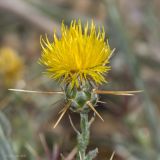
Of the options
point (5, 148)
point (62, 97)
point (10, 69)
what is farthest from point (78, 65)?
point (10, 69)

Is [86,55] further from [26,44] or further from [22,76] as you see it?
[26,44]

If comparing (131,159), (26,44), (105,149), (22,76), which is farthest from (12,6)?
(131,159)

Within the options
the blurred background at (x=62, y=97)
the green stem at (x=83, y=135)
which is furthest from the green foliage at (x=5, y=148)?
the green stem at (x=83, y=135)

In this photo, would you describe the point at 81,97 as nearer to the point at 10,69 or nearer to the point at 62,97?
the point at 62,97

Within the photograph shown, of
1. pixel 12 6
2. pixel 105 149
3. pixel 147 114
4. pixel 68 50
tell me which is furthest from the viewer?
pixel 12 6

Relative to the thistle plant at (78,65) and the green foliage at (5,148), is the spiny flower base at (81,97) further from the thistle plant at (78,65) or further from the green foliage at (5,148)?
the green foliage at (5,148)
